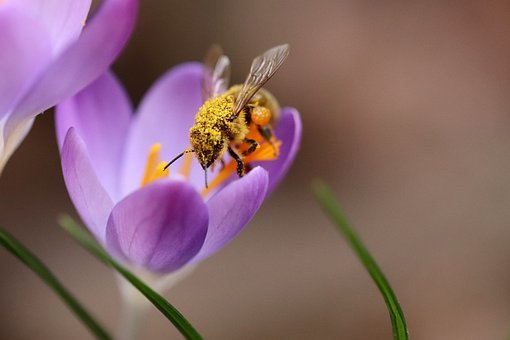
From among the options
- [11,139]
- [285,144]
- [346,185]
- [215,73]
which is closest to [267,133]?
[285,144]

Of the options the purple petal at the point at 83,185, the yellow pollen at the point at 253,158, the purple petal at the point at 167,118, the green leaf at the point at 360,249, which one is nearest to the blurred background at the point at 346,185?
the purple petal at the point at 167,118

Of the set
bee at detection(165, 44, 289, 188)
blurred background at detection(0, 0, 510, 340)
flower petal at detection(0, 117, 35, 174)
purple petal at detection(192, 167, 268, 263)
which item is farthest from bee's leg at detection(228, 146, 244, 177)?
blurred background at detection(0, 0, 510, 340)

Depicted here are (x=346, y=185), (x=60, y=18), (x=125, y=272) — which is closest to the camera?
(x=125, y=272)

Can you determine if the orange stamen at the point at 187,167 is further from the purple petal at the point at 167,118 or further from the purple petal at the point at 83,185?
the purple petal at the point at 83,185

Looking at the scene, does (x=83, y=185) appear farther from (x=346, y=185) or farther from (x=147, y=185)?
(x=346, y=185)

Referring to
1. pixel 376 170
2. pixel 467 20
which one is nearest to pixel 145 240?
pixel 376 170

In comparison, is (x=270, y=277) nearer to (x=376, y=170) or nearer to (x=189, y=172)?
(x=376, y=170)
